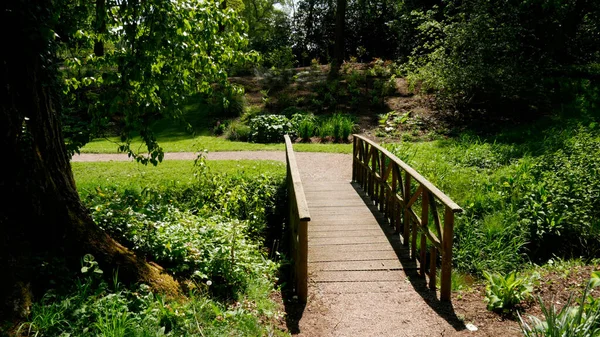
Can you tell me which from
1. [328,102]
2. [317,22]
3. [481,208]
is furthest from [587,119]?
[317,22]

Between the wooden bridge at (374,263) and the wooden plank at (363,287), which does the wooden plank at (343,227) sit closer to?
the wooden bridge at (374,263)

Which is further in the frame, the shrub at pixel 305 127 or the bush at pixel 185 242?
the shrub at pixel 305 127

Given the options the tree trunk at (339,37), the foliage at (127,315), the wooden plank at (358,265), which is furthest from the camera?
the tree trunk at (339,37)

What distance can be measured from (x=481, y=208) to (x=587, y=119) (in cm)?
613


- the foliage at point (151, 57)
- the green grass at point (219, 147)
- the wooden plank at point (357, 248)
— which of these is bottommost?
the wooden plank at point (357, 248)

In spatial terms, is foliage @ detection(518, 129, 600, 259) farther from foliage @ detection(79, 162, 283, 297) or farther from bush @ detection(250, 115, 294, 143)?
bush @ detection(250, 115, 294, 143)

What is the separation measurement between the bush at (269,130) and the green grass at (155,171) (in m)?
4.01

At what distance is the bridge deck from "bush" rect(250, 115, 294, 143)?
6.58 m

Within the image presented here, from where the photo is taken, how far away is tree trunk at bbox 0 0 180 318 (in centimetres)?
350

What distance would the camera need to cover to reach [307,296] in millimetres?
5281

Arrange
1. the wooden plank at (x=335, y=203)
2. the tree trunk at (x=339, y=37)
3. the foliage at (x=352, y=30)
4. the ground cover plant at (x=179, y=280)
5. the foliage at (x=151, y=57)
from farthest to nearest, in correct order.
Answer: the foliage at (x=352, y=30) → the tree trunk at (x=339, y=37) → the wooden plank at (x=335, y=203) → the foliage at (x=151, y=57) → the ground cover plant at (x=179, y=280)

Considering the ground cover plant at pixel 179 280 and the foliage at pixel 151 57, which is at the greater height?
the foliage at pixel 151 57

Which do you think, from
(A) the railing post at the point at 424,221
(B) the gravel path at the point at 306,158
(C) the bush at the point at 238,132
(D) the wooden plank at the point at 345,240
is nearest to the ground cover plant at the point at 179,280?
(D) the wooden plank at the point at 345,240

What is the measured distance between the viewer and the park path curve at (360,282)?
4.66 m
